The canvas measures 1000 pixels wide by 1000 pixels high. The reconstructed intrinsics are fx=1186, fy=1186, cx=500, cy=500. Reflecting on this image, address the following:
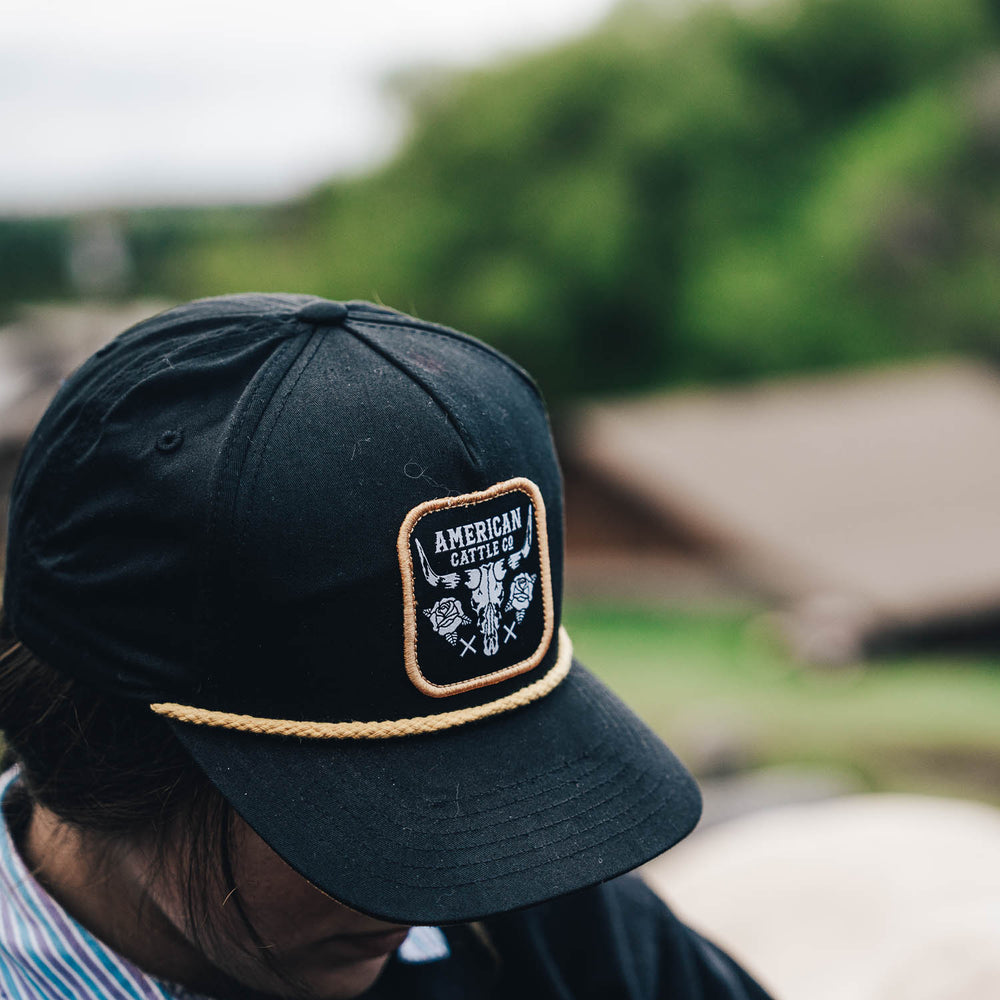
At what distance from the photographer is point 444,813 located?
908mm

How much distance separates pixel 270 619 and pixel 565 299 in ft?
70.1

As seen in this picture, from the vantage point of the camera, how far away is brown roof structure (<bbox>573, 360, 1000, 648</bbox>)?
1140 centimetres

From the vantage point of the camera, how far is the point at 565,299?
71.7 ft

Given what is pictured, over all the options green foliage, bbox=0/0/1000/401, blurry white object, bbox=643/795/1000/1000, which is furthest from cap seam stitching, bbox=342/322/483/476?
green foliage, bbox=0/0/1000/401

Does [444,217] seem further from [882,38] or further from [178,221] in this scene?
[178,221]

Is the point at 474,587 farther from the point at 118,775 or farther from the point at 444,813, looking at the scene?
the point at 118,775

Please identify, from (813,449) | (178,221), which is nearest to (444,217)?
(813,449)

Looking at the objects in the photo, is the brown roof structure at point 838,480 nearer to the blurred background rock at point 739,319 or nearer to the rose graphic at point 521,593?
the blurred background rock at point 739,319

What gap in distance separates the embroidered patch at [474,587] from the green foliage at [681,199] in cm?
1898

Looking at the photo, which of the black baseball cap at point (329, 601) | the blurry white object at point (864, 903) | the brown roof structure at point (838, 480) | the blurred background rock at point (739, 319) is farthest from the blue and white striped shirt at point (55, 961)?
the brown roof structure at point (838, 480)

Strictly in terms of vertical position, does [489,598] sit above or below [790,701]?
above

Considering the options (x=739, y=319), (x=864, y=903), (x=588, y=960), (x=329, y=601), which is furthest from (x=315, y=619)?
(x=739, y=319)

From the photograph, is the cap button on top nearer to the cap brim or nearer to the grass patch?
the cap brim

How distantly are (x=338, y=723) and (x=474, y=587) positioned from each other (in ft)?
0.49
